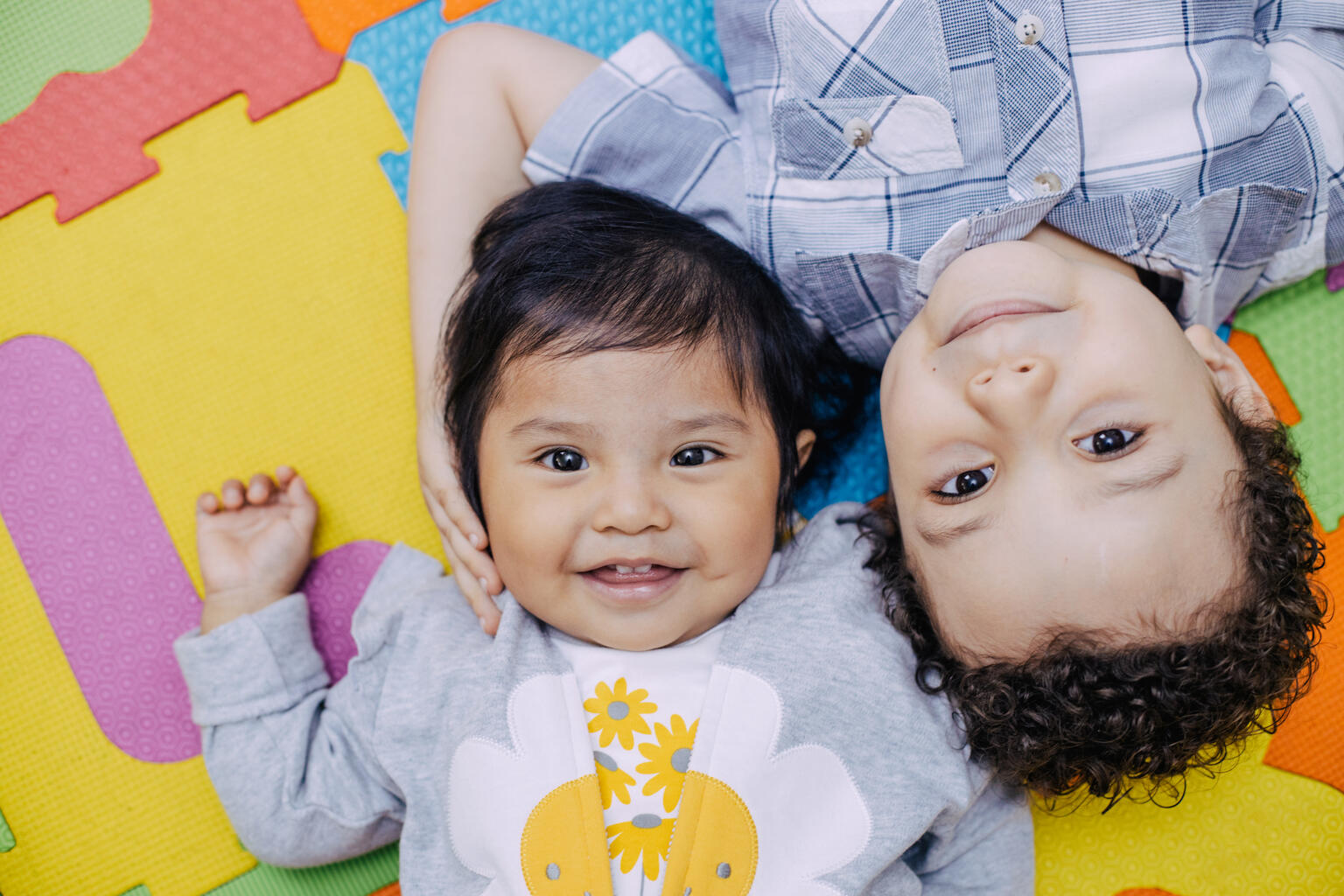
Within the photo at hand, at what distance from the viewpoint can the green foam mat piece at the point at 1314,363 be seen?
1138mm

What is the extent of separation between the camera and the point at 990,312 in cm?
84

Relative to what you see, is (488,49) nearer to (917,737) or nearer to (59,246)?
(59,246)

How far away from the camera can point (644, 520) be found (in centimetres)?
87

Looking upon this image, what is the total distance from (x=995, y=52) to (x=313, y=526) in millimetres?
958

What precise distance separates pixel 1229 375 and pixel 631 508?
0.63 meters

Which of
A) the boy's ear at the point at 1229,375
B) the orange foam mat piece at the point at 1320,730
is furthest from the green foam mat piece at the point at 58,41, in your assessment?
the orange foam mat piece at the point at 1320,730

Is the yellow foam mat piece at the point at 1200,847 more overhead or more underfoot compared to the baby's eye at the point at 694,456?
more underfoot

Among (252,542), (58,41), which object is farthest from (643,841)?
(58,41)

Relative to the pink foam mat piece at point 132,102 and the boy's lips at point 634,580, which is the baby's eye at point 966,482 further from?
the pink foam mat piece at point 132,102

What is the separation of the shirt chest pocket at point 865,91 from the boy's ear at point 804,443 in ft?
0.93

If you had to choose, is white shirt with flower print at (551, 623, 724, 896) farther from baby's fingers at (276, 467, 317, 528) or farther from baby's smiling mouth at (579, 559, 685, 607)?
baby's fingers at (276, 467, 317, 528)

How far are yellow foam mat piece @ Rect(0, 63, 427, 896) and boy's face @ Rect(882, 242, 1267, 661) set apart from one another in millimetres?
672

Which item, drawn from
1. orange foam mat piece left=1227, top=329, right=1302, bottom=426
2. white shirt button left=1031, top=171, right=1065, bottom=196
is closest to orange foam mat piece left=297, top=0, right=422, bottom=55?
white shirt button left=1031, top=171, right=1065, bottom=196

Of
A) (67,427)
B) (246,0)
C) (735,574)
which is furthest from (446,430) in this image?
(246,0)
